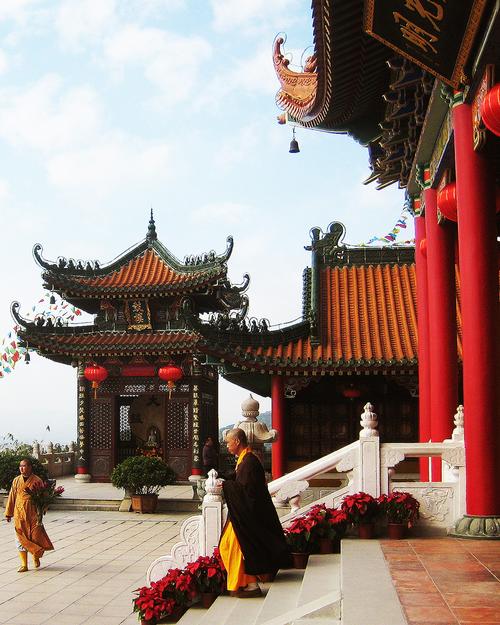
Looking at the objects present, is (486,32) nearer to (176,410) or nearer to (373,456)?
(373,456)

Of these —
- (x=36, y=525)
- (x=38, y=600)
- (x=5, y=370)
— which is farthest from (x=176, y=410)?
(x=38, y=600)

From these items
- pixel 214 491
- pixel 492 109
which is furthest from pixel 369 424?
pixel 492 109

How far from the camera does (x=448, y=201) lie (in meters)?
10.1

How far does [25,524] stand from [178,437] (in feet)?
43.6

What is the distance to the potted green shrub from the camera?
61.5 feet

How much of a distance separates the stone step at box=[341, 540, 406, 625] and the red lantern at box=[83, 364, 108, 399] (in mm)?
17777

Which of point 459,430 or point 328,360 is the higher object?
point 328,360

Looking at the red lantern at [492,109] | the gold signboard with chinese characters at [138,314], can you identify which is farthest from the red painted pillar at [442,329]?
the gold signboard with chinese characters at [138,314]

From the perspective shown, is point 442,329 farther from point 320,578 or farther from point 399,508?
point 320,578

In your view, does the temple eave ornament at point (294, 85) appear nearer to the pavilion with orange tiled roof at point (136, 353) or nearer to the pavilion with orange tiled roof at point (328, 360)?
the pavilion with orange tiled roof at point (328, 360)

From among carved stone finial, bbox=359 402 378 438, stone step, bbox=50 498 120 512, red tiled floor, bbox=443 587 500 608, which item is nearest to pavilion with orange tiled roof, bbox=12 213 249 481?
stone step, bbox=50 498 120 512

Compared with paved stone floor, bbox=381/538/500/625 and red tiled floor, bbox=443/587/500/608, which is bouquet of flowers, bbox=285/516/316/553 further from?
red tiled floor, bbox=443/587/500/608

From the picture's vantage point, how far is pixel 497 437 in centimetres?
782

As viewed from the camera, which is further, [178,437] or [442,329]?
[178,437]
